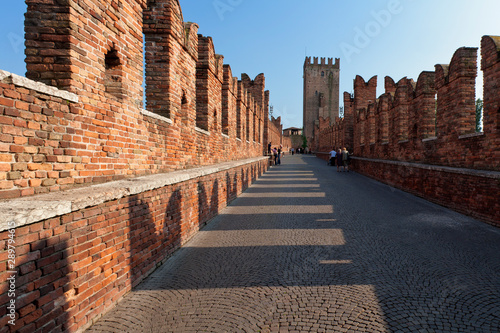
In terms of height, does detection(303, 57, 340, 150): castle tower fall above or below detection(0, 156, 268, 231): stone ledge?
above

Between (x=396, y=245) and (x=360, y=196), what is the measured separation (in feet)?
17.6

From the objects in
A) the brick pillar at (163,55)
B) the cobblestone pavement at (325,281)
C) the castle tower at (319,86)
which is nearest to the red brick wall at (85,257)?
the cobblestone pavement at (325,281)

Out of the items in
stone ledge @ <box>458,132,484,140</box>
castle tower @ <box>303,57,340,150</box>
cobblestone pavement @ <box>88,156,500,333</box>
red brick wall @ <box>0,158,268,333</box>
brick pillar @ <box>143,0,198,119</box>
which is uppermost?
castle tower @ <box>303,57,340,150</box>

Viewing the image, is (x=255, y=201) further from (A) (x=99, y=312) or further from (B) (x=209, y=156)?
(A) (x=99, y=312)

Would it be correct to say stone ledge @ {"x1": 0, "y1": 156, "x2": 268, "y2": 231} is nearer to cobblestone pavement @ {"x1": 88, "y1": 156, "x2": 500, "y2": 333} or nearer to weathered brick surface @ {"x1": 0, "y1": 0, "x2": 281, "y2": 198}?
weathered brick surface @ {"x1": 0, "y1": 0, "x2": 281, "y2": 198}

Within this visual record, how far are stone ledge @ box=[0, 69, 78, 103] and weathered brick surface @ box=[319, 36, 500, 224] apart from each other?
24.8 feet

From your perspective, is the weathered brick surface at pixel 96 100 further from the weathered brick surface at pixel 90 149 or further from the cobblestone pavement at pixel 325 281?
the cobblestone pavement at pixel 325 281

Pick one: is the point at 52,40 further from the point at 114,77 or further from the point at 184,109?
the point at 184,109

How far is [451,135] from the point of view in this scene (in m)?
9.20

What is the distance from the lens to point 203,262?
14.7 feet

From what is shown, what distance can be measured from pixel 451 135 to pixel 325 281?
7850mm

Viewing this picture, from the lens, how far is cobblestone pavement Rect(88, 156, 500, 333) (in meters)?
2.89

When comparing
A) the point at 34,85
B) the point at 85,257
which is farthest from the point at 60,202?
the point at 34,85

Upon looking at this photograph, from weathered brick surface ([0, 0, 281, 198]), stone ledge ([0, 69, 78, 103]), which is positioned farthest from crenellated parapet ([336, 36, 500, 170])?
stone ledge ([0, 69, 78, 103])
